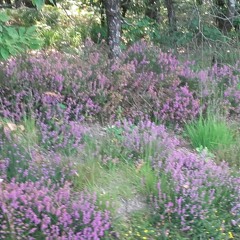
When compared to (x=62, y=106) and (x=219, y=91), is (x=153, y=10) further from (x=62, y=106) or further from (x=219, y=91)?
(x=62, y=106)

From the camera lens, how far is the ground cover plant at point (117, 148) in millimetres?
3531

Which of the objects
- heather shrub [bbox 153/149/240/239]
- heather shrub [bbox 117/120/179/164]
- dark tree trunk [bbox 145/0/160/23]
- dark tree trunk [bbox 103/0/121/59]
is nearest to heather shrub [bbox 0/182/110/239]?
heather shrub [bbox 153/149/240/239]

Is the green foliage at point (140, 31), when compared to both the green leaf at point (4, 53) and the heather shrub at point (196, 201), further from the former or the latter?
the heather shrub at point (196, 201)

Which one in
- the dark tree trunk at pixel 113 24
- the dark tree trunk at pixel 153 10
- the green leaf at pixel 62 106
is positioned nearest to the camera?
the green leaf at pixel 62 106

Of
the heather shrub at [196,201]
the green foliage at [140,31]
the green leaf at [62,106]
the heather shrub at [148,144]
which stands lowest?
the heather shrub at [196,201]

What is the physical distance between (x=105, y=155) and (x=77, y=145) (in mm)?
298

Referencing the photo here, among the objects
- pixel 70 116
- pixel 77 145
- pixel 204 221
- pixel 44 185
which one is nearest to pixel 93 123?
pixel 70 116

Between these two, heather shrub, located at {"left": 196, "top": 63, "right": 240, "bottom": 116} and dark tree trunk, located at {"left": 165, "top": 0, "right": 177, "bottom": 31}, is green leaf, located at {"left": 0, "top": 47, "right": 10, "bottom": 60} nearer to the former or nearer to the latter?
heather shrub, located at {"left": 196, "top": 63, "right": 240, "bottom": 116}

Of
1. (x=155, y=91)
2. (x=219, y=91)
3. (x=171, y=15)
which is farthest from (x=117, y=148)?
(x=171, y=15)

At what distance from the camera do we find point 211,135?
203 inches

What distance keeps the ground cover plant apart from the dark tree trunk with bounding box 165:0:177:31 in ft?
13.0

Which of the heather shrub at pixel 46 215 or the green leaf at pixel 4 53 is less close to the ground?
the green leaf at pixel 4 53

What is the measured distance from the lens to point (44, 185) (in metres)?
3.78

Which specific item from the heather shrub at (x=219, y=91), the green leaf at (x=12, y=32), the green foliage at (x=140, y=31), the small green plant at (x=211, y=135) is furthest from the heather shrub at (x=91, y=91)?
the green foliage at (x=140, y=31)
